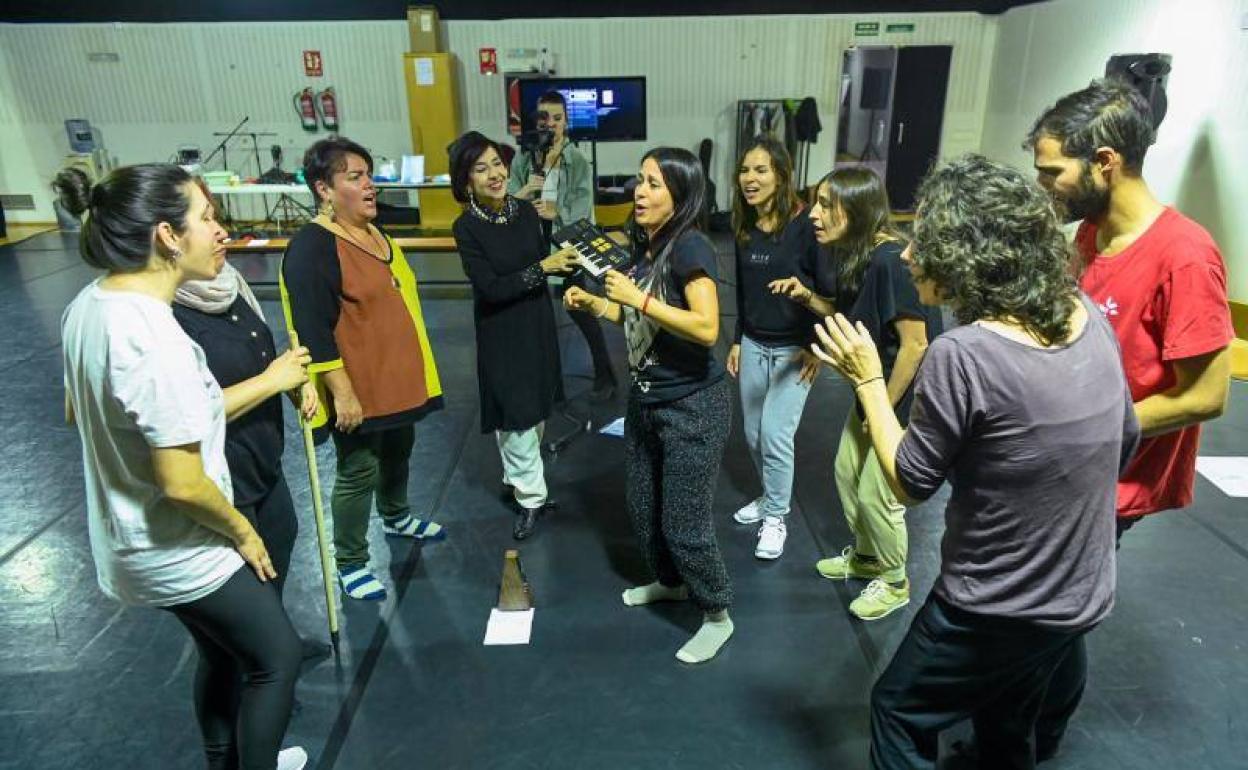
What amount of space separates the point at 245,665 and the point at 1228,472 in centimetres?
389

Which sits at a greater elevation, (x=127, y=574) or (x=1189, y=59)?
(x=1189, y=59)

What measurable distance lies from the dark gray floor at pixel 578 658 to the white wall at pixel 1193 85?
10.1ft

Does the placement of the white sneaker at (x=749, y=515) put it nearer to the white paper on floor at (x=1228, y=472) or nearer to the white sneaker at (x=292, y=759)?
the white sneaker at (x=292, y=759)

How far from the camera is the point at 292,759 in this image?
188 cm

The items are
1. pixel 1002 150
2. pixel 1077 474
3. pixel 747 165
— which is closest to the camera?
pixel 1077 474

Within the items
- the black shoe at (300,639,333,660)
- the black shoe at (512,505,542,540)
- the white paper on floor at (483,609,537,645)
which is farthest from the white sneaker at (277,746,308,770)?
the black shoe at (512,505,542,540)

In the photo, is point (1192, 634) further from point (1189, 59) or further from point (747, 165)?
point (1189, 59)

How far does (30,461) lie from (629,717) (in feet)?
10.6

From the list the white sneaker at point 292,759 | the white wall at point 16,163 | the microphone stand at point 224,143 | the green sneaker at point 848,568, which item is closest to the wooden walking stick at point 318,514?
the white sneaker at point 292,759

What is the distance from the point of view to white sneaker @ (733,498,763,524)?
117 inches

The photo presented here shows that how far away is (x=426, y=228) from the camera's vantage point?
8773mm

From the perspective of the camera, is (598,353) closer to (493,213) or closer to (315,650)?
(493,213)

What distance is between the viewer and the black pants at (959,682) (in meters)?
1.33

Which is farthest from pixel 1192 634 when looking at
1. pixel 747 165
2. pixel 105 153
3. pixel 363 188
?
pixel 105 153
